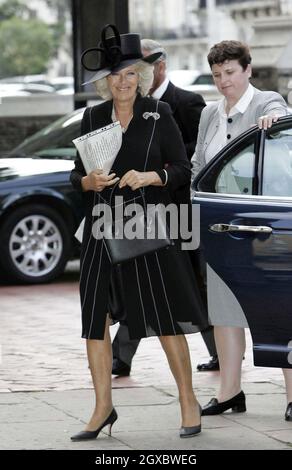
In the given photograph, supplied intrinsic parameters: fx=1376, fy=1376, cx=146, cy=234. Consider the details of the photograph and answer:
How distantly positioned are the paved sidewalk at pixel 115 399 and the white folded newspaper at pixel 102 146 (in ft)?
4.41

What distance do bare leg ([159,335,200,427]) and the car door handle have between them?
1.91 ft

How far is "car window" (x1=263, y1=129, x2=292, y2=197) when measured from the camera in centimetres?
692

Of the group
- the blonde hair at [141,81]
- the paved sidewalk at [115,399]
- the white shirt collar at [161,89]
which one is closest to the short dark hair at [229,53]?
the blonde hair at [141,81]

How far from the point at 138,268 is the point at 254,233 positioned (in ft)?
1.94

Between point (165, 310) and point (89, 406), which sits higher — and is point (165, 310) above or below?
above

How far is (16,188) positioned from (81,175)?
6.42m

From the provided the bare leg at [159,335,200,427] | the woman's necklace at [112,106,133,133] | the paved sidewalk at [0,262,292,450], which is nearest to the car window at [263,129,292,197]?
→ the woman's necklace at [112,106,133,133]

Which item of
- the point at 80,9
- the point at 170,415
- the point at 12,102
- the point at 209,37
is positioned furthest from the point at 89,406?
the point at 209,37

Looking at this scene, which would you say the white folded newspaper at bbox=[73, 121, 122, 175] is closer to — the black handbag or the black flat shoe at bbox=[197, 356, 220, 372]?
the black handbag

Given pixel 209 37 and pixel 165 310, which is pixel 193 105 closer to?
pixel 165 310

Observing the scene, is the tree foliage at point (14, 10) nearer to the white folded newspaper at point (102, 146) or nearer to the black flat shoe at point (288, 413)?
the black flat shoe at point (288, 413)

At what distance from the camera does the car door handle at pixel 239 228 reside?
21.9 feet

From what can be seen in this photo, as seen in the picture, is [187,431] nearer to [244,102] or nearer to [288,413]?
[288,413]

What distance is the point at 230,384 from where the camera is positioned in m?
7.36
